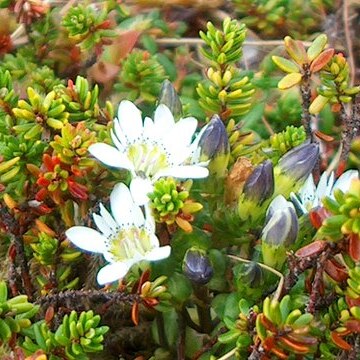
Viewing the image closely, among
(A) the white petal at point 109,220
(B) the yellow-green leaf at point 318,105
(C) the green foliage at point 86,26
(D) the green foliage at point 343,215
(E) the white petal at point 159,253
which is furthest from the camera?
(C) the green foliage at point 86,26

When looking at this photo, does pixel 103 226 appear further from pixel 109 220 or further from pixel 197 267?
pixel 197 267

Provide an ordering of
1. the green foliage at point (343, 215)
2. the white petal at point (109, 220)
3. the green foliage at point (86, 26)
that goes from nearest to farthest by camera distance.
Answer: the green foliage at point (343, 215) → the white petal at point (109, 220) → the green foliage at point (86, 26)

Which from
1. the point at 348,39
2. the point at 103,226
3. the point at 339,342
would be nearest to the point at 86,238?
the point at 103,226

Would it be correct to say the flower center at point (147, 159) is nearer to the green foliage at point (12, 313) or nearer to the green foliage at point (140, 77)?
the green foliage at point (12, 313)

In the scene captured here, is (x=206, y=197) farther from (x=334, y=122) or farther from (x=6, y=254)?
(x=334, y=122)

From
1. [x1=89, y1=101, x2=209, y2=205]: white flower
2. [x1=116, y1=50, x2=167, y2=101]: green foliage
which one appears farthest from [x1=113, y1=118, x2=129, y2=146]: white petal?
[x1=116, y1=50, x2=167, y2=101]: green foliage

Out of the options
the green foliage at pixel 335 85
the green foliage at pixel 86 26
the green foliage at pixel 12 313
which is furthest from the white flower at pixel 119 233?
the green foliage at pixel 86 26

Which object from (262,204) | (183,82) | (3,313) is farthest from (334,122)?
(3,313)
